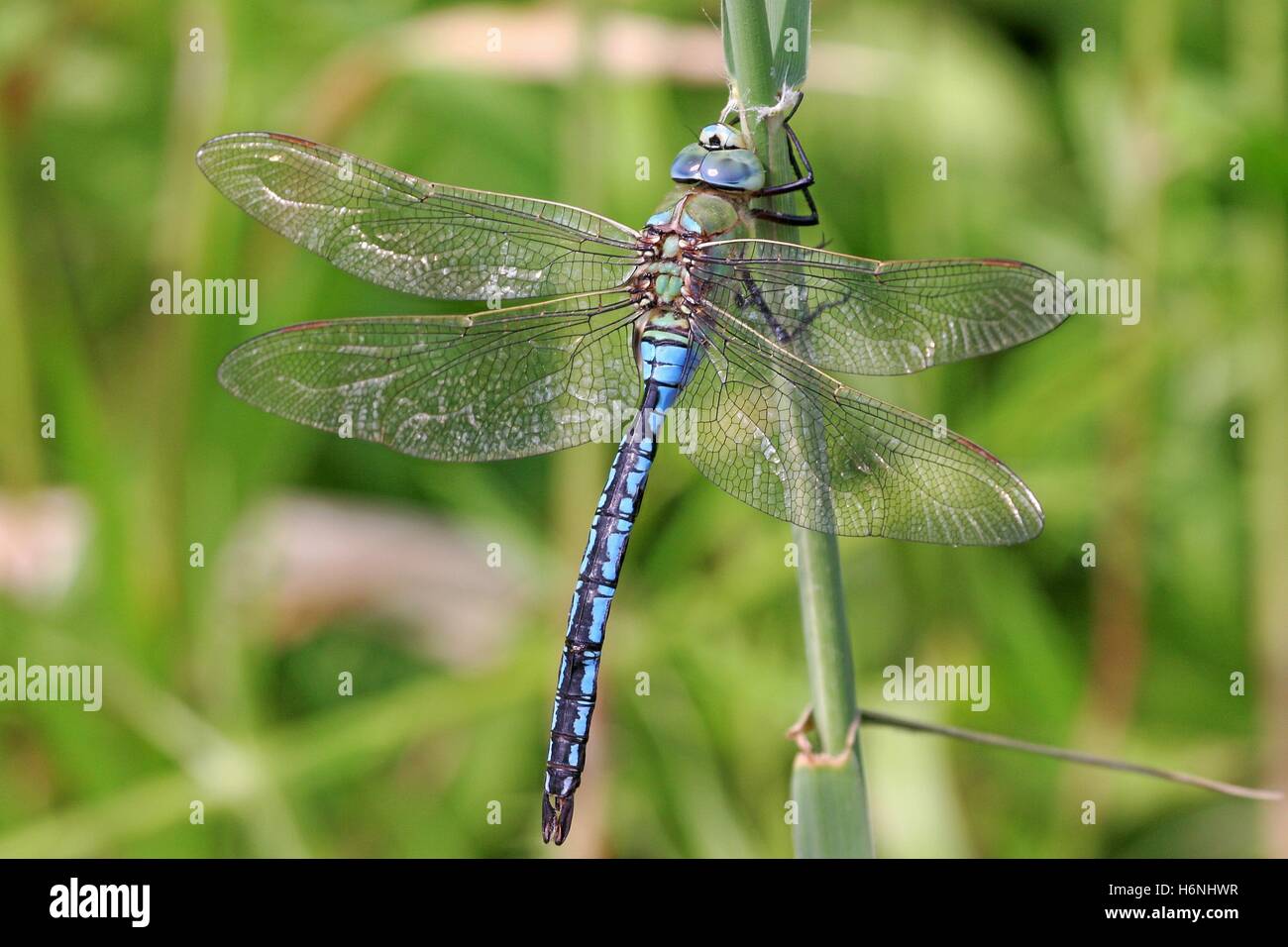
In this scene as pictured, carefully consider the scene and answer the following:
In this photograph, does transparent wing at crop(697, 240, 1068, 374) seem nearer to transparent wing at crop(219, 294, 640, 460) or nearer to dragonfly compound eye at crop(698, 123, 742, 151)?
dragonfly compound eye at crop(698, 123, 742, 151)

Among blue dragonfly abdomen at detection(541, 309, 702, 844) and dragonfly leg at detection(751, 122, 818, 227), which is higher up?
dragonfly leg at detection(751, 122, 818, 227)

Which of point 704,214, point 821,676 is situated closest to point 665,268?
point 704,214

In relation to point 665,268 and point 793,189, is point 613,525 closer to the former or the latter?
point 665,268

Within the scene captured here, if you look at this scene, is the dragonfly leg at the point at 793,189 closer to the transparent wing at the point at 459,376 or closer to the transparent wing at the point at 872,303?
the transparent wing at the point at 872,303

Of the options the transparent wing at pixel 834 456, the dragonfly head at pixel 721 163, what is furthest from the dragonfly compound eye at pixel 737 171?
the transparent wing at pixel 834 456

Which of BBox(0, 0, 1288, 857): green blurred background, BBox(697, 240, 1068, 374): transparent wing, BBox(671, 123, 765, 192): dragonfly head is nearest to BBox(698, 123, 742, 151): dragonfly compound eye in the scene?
BBox(671, 123, 765, 192): dragonfly head

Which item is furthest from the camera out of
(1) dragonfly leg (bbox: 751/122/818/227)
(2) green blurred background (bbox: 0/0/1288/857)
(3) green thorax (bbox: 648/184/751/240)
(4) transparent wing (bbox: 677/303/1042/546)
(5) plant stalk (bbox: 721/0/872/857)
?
(2) green blurred background (bbox: 0/0/1288/857)
